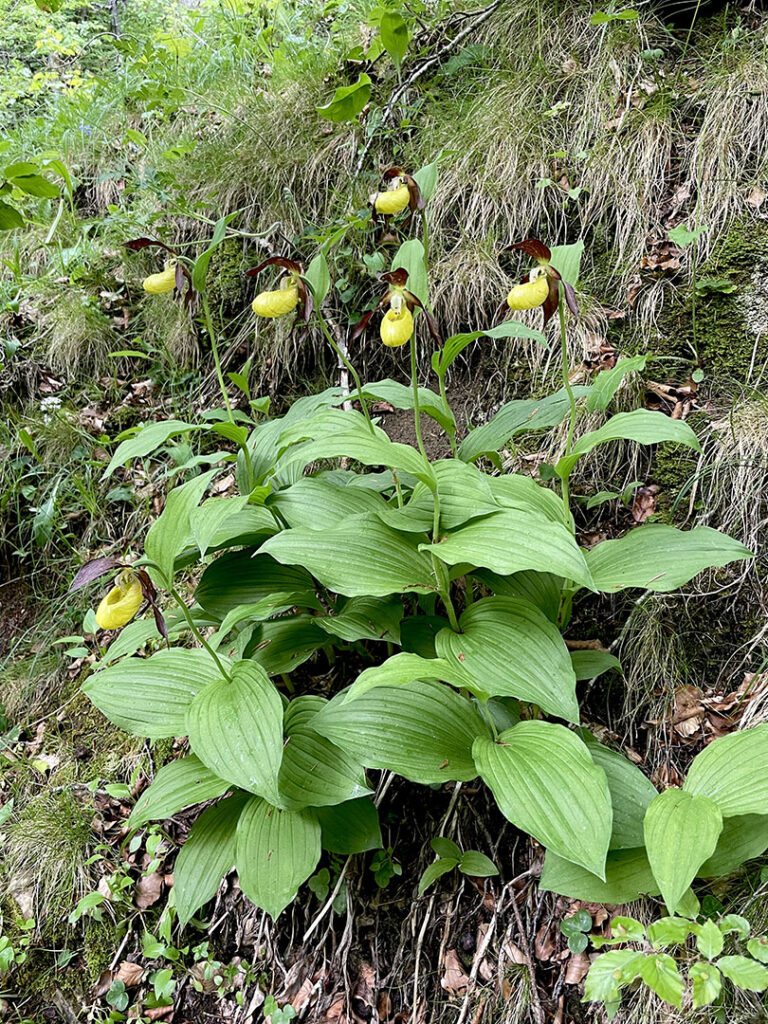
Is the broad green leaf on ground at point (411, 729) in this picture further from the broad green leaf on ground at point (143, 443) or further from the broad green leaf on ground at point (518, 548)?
the broad green leaf on ground at point (143, 443)

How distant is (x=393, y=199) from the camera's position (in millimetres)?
1882

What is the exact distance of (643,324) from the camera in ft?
7.95

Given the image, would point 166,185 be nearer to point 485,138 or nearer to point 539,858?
point 485,138

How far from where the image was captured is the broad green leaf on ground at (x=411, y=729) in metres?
1.44

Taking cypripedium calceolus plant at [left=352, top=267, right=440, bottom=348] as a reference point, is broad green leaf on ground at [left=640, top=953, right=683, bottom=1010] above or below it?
below

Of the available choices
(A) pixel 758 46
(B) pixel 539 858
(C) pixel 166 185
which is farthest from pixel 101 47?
(B) pixel 539 858

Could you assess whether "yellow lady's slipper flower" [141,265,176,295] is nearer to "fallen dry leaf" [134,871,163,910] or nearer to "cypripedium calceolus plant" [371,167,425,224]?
"cypripedium calceolus plant" [371,167,425,224]

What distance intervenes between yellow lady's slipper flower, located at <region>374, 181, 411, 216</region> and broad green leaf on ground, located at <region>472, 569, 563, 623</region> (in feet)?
3.47

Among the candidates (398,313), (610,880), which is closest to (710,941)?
(610,880)

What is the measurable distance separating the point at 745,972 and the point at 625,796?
38 cm

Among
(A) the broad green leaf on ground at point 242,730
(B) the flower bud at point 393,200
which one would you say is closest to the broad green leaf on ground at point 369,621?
(A) the broad green leaf on ground at point 242,730

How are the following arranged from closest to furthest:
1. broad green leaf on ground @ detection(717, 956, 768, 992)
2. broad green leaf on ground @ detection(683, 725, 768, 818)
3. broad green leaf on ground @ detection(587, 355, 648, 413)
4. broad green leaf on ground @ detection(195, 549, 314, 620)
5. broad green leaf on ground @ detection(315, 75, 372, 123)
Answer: broad green leaf on ground @ detection(717, 956, 768, 992)
broad green leaf on ground @ detection(683, 725, 768, 818)
broad green leaf on ground @ detection(587, 355, 648, 413)
broad green leaf on ground @ detection(195, 549, 314, 620)
broad green leaf on ground @ detection(315, 75, 372, 123)

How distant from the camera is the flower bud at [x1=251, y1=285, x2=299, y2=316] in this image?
188 centimetres

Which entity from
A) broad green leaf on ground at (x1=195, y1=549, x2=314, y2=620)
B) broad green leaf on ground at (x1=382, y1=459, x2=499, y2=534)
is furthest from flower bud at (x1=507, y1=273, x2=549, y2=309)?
broad green leaf on ground at (x1=195, y1=549, x2=314, y2=620)
